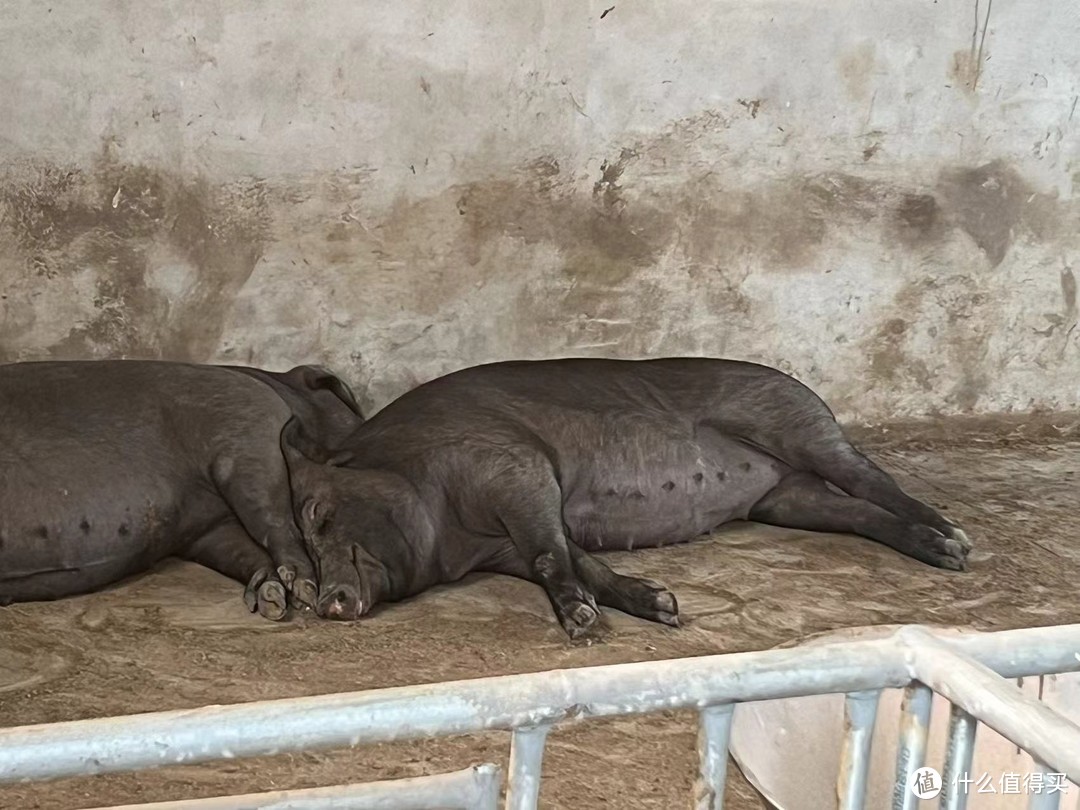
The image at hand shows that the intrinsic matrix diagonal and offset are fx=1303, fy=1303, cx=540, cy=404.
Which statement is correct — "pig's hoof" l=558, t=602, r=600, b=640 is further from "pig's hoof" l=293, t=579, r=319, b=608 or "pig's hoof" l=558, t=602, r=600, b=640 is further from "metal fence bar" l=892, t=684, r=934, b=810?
"metal fence bar" l=892, t=684, r=934, b=810

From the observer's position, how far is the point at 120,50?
458 cm

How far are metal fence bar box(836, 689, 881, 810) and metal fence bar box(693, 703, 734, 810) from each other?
0.14 m

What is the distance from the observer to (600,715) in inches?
52.4

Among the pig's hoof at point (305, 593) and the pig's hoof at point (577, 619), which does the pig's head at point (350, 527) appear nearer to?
the pig's hoof at point (305, 593)

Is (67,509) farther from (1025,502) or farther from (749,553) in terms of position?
(1025,502)

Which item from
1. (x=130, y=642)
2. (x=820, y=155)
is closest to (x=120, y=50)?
(x=130, y=642)

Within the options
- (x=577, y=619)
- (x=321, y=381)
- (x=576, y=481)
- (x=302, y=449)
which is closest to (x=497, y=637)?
(x=577, y=619)

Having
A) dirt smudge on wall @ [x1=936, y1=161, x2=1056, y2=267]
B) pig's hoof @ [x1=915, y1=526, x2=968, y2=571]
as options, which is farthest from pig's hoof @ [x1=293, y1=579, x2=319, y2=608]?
dirt smudge on wall @ [x1=936, y1=161, x2=1056, y2=267]

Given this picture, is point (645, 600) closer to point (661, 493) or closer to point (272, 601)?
point (661, 493)

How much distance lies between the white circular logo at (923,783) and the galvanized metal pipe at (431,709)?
0.12 m

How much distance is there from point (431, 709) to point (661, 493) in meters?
3.17

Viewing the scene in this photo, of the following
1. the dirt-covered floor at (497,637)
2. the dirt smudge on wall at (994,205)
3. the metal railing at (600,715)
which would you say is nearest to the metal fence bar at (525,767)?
the metal railing at (600,715)

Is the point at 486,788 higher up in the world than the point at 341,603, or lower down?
higher up

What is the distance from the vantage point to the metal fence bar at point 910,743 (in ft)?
4.71
